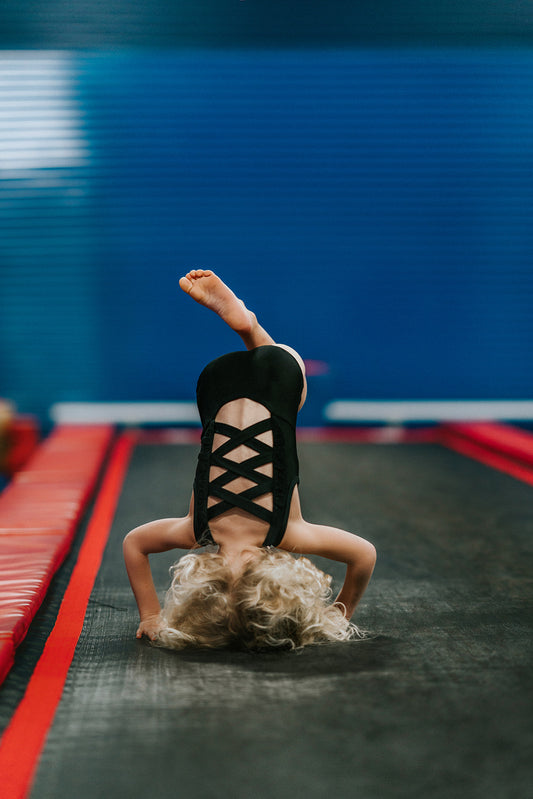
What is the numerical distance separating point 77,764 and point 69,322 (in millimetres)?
4803

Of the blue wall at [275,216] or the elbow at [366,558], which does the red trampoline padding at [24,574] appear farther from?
the blue wall at [275,216]

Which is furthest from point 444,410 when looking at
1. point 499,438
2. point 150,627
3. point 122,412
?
point 150,627

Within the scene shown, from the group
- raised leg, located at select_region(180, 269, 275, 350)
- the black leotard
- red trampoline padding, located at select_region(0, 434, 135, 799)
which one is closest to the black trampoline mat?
red trampoline padding, located at select_region(0, 434, 135, 799)

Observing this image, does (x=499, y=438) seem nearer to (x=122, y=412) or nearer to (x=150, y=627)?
(x=122, y=412)

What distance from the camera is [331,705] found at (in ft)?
4.19

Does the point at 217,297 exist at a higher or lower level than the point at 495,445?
higher

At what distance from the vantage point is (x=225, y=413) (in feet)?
5.61

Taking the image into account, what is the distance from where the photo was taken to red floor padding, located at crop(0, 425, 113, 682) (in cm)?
170

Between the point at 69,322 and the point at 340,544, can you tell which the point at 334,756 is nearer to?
the point at 340,544

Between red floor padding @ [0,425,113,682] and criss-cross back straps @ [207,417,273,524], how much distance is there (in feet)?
1.79

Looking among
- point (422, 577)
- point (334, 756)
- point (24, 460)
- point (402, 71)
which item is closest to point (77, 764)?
point (334, 756)

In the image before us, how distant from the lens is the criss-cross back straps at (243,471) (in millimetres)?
1585

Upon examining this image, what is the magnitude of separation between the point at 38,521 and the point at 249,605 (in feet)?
4.60

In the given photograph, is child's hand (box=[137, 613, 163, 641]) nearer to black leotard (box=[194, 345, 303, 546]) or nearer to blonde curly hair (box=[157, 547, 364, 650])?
blonde curly hair (box=[157, 547, 364, 650])
